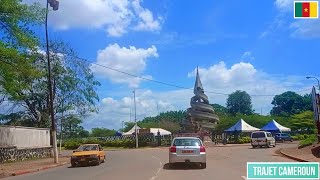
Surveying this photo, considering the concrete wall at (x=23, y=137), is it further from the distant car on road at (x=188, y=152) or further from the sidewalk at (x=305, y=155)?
the sidewalk at (x=305, y=155)

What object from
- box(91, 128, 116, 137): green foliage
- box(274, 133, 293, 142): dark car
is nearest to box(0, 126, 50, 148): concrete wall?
box(274, 133, 293, 142): dark car

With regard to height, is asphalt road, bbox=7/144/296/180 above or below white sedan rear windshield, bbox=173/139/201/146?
below

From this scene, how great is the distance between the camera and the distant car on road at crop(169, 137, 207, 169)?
22703 millimetres

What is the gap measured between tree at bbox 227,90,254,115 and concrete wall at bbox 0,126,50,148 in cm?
11376

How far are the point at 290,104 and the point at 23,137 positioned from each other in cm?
11311

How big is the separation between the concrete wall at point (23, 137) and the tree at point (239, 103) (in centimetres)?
11376

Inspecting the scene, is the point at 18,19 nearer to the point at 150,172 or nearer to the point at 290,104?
the point at 150,172

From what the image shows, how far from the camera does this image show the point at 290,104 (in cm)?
14200

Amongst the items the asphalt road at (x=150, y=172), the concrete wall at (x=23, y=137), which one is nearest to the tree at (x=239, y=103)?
the concrete wall at (x=23, y=137)

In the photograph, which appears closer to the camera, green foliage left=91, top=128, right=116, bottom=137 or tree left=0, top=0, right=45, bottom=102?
tree left=0, top=0, right=45, bottom=102

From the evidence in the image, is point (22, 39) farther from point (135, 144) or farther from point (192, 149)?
point (135, 144)

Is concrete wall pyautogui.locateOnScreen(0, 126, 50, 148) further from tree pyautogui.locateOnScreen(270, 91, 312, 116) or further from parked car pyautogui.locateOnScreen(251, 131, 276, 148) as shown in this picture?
tree pyautogui.locateOnScreen(270, 91, 312, 116)

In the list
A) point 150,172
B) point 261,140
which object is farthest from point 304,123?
point 150,172

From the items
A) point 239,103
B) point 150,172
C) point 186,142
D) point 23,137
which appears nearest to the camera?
point 150,172
